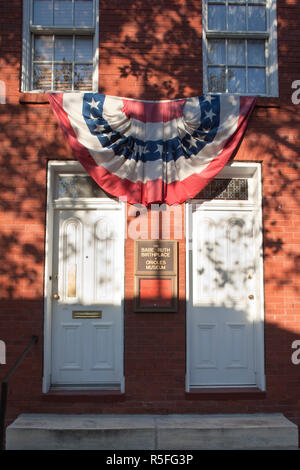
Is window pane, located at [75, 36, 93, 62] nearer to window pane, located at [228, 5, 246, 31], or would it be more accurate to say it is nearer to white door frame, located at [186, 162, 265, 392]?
window pane, located at [228, 5, 246, 31]

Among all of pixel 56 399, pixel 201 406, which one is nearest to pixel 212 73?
pixel 201 406

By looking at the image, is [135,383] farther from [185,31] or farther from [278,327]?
[185,31]

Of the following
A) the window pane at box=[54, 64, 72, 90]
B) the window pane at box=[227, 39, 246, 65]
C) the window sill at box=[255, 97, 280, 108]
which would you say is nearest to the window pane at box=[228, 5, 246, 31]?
the window pane at box=[227, 39, 246, 65]

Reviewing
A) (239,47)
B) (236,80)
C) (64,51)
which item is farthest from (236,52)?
(64,51)

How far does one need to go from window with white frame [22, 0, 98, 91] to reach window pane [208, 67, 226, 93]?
1.56m

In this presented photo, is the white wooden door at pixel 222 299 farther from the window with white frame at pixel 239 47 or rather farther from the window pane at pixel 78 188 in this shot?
the window with white frame at pixel 239 47

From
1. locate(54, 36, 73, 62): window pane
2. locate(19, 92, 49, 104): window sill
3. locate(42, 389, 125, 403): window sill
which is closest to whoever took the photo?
locate(42, 389, 125, 403): window sill

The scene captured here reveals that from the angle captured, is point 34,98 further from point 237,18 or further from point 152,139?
point 237,18

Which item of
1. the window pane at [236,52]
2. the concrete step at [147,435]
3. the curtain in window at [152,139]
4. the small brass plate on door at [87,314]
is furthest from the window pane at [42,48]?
the concrete step at [147,435]

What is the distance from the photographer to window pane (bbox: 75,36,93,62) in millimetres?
5418

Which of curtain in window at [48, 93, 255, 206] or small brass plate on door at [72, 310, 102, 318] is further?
small brass plate on door at [72, 310, 102, 318]

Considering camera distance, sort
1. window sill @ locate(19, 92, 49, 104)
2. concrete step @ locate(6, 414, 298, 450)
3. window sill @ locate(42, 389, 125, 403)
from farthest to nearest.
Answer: window sill @ locate(19, 92, 49, 104)
window sill @ locate(42, 389, 125, 403)
concrete step @ locate(6, 414, 298, 450)

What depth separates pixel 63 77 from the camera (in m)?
5.40

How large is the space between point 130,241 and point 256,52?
10.1 feet
